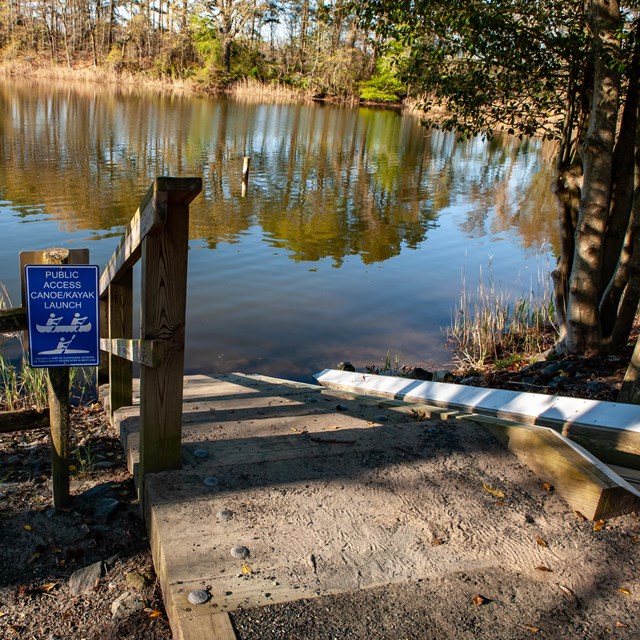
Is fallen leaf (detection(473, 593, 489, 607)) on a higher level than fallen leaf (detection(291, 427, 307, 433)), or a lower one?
higher

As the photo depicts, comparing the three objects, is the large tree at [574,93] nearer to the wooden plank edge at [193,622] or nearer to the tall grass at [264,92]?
the wooden plank edge at [193,622]

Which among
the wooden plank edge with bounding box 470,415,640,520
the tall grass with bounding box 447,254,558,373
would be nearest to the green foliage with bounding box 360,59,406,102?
the tall grass with bounding box 447,254,558,373

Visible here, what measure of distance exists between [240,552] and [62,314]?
4.10ft

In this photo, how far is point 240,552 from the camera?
2.53 m

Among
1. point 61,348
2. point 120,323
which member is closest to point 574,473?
point 61,348

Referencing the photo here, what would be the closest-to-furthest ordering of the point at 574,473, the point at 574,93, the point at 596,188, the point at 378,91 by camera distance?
the point at 574,473 → the point at 596,188 → the point at 574,93 → the point at 378,91

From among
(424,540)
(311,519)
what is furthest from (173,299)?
(424,540)

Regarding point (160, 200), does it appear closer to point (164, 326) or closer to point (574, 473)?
point (164, 326)

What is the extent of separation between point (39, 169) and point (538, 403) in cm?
1730

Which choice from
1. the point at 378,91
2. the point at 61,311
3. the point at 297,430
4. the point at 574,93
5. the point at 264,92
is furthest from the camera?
the point at 378,91

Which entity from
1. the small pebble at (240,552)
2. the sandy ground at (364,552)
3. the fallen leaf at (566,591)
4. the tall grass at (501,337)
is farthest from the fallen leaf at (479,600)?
the tall grass at (501,337)

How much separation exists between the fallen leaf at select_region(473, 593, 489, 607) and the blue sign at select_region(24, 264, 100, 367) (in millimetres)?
1838

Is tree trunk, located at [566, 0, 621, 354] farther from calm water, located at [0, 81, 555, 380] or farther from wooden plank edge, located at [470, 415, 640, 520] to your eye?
wooden plank edge, located at [470, 415, 640, 520]

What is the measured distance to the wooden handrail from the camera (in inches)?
103
